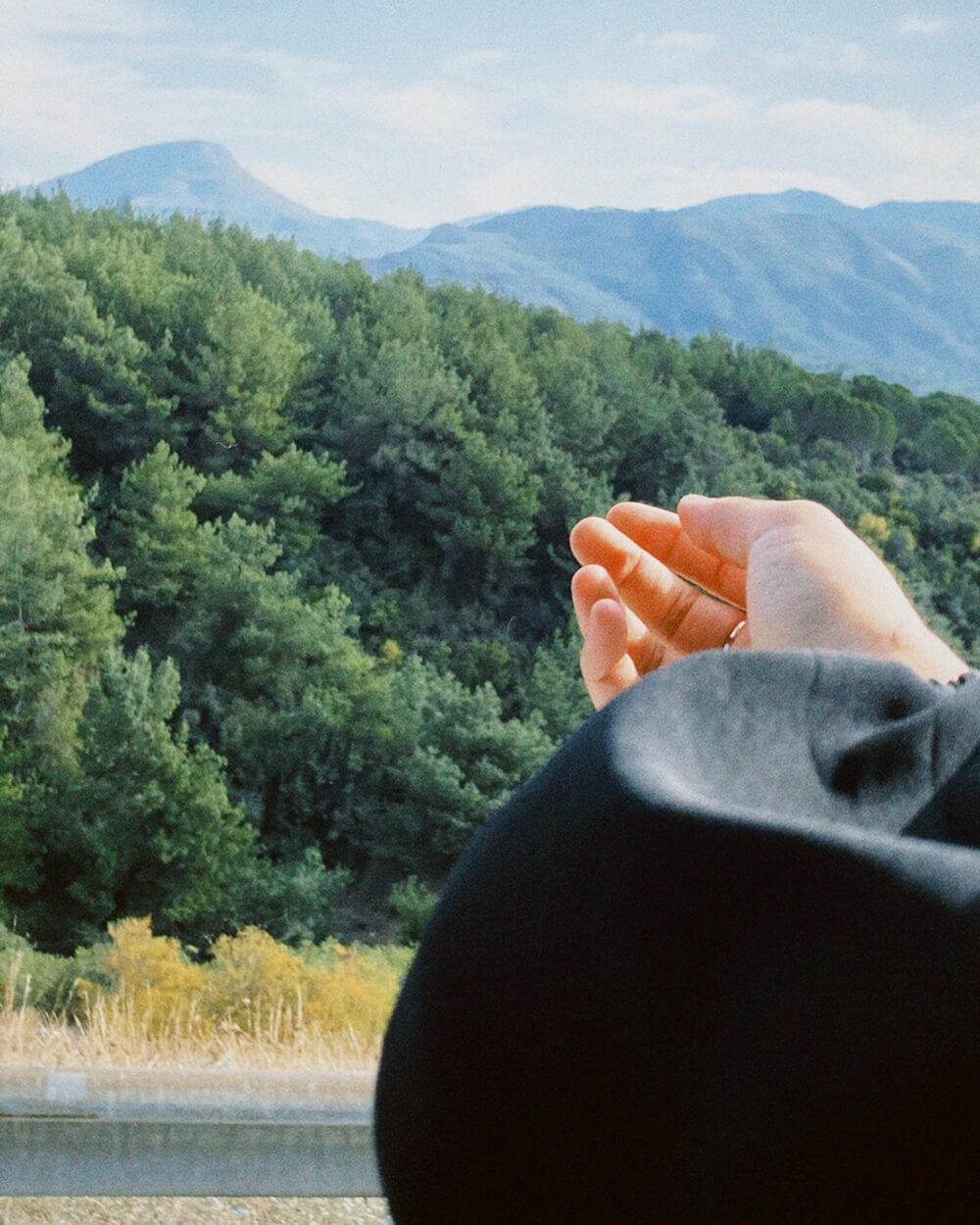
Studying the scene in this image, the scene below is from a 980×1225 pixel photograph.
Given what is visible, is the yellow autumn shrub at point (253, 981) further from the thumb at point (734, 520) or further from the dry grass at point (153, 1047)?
the thumb at point (734, 520)

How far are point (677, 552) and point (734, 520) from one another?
80 mm

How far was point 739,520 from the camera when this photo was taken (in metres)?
0.52

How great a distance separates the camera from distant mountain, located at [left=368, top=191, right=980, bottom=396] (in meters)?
102

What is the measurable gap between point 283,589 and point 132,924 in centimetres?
567

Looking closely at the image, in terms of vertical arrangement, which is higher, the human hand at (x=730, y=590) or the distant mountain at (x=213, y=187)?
the distant mountain at (x=213, y=187)

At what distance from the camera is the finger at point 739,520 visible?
1.61 feet

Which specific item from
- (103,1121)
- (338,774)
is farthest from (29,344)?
(103,1121)

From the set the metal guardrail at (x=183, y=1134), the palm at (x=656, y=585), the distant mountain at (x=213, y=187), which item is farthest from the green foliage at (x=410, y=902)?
the distant mountain at (x=213, y=187)

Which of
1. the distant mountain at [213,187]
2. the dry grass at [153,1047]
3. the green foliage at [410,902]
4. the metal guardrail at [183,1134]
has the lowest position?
the green foliage at [410,902]

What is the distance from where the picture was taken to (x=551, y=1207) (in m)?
0.23

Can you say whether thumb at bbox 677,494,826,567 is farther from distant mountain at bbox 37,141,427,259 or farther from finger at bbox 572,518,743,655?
distant mountain at bbox 37,141,427,259

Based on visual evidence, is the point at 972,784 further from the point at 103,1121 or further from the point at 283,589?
the point at 283,589

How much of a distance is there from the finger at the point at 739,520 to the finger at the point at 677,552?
0.03 metres

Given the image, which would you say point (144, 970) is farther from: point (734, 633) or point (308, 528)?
point (308, 528)
